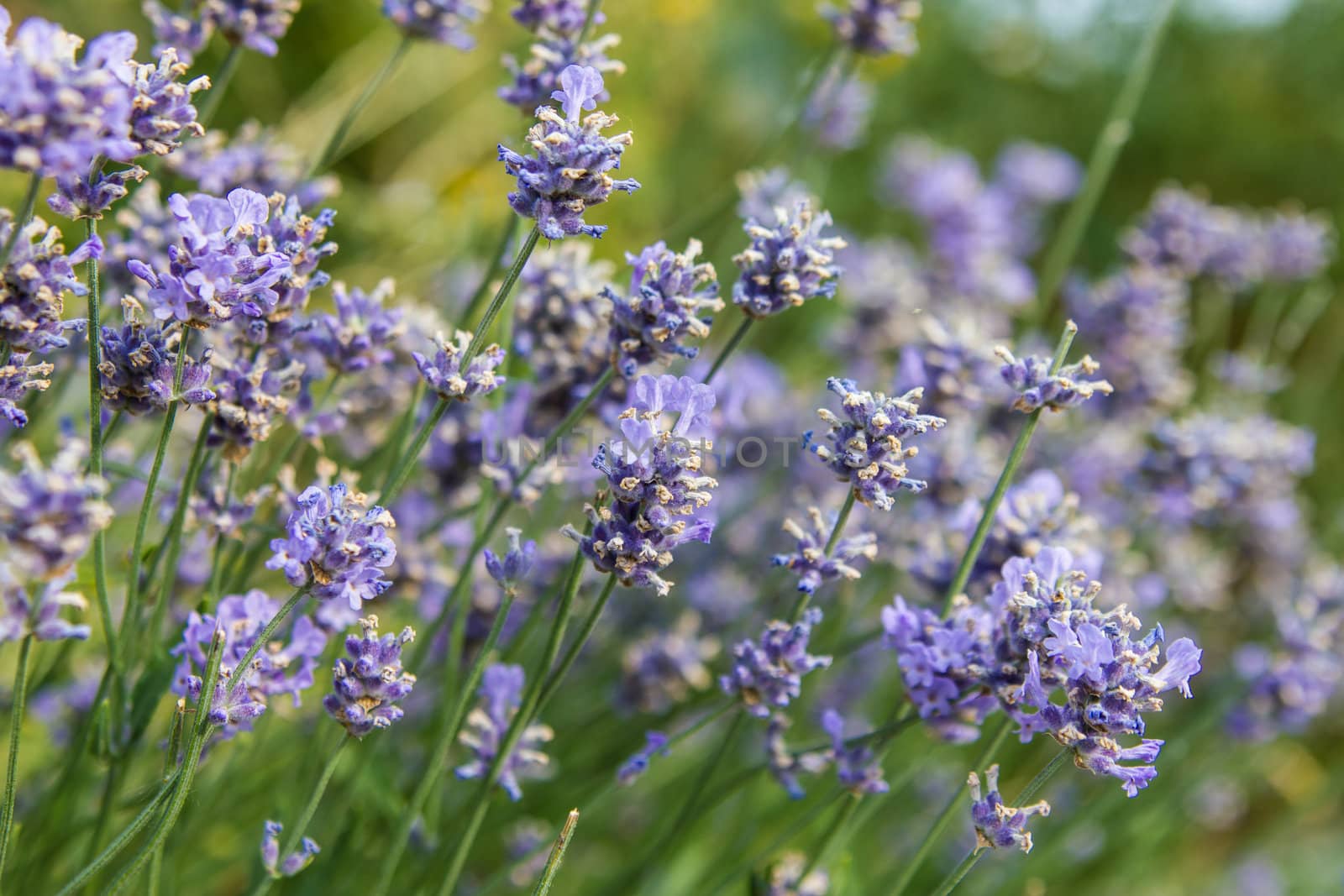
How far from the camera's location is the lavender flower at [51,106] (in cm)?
94

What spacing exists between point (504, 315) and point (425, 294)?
5.75ft

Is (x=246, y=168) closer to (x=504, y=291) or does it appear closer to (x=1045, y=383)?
(x=504, y=291)

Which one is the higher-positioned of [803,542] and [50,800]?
[803,542]

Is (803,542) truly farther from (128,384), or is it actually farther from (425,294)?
(425,294)

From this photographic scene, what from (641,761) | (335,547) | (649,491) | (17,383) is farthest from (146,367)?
(641,761)

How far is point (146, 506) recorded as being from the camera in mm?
1227

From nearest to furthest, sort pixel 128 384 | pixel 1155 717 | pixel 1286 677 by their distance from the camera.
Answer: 1. pixel 128 384
2. pixel 1286 677
3. pixel 1155 717

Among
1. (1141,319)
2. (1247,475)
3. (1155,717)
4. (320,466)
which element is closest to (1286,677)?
(1247,475)

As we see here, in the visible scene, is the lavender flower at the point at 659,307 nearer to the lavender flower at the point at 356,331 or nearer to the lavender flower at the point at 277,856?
the lavender flower at the point at 356,331

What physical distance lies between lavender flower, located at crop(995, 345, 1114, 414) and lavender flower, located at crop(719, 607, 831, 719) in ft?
1.21

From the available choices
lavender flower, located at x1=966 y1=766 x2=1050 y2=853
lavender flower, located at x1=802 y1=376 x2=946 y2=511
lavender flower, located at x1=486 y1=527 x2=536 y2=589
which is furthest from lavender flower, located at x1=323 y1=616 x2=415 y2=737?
lavender flower, located at x1=966 y1=766 x2=1050 y2=853

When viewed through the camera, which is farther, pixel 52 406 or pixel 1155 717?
pixel 1155 717

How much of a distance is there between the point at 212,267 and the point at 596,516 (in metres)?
0.46

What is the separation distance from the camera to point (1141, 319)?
2.51 metres
